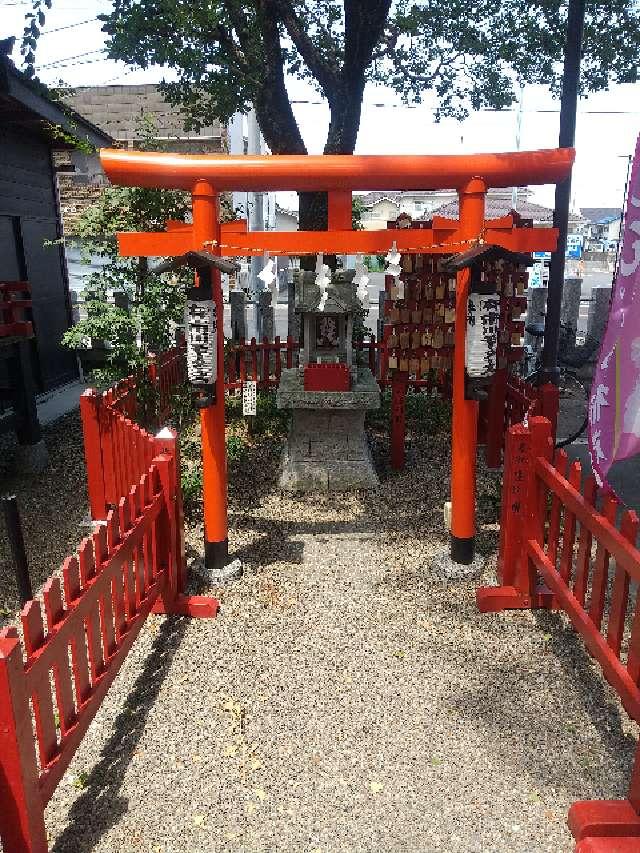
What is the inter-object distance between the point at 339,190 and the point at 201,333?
1.55 m

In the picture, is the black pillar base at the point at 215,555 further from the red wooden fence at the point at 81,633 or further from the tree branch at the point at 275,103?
the tree branch at the point at 275,103

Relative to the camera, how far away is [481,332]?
4676 millimetres

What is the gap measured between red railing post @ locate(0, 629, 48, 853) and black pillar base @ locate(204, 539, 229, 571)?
2.64 metres

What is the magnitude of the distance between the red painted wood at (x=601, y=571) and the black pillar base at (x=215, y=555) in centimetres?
293

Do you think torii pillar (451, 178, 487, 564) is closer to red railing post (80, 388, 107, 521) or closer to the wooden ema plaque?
the wooden ema plaque

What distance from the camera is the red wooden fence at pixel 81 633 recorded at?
8.24ft

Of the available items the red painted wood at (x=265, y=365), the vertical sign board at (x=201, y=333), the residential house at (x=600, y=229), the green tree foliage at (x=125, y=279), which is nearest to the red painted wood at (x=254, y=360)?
the red painted wood at (x=265, y=365)

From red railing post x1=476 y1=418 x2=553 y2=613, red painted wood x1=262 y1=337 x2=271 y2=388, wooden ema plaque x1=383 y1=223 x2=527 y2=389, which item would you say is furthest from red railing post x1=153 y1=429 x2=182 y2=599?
red painted wood x1=262 y1=337 x2=271 y2=388

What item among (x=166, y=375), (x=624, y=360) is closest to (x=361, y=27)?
(x=166, y=375)

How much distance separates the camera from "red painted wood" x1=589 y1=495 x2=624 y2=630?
3344mm

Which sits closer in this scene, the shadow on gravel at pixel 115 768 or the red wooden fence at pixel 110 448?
the shadow on gravel at pixel 115 768

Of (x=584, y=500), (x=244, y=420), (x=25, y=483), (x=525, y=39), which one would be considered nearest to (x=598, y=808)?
(x=584, y=500)

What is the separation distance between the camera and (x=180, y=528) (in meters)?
4.77

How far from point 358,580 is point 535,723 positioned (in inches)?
76.4
